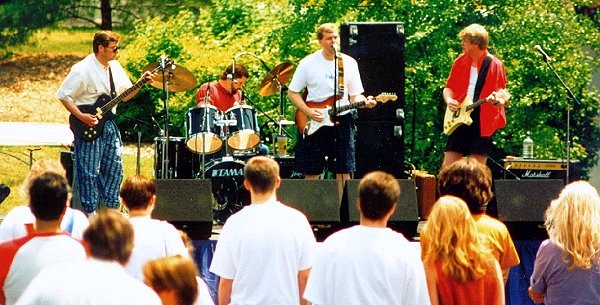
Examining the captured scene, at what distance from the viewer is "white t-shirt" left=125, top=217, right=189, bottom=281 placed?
5.79 m

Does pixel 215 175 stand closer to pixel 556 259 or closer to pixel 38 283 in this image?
pixel 556 259

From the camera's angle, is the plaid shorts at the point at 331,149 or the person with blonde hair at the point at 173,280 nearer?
the person with blonde hair at the point at 173,280

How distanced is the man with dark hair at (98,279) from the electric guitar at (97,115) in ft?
17.5

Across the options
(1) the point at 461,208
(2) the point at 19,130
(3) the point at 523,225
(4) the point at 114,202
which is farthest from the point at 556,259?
(2) the point at 19,130

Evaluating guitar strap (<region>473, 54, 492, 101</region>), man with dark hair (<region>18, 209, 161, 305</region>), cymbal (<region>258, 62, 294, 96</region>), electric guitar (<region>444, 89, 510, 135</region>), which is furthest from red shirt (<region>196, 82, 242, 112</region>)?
man with dark hair (<region>18, 209, 161, 305</region>)

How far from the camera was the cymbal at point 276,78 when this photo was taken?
12438 millimetres

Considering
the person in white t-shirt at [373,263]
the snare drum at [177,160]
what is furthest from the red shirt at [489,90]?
the person in white t-shirt at [373,263]

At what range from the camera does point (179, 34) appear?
1681cm

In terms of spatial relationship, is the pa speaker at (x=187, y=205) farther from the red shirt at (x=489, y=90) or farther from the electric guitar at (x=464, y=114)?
the red shirt at (x=489, y=90)

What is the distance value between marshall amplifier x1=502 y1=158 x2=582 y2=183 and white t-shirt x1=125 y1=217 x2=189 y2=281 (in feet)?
19.2

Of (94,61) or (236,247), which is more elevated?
(94,61)

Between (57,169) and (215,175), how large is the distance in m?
5.27

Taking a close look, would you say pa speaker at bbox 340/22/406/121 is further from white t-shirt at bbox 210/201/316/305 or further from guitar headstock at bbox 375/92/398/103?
white t-shirt at bbox 210/201/316/305

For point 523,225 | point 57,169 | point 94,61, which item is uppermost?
point 94,61
